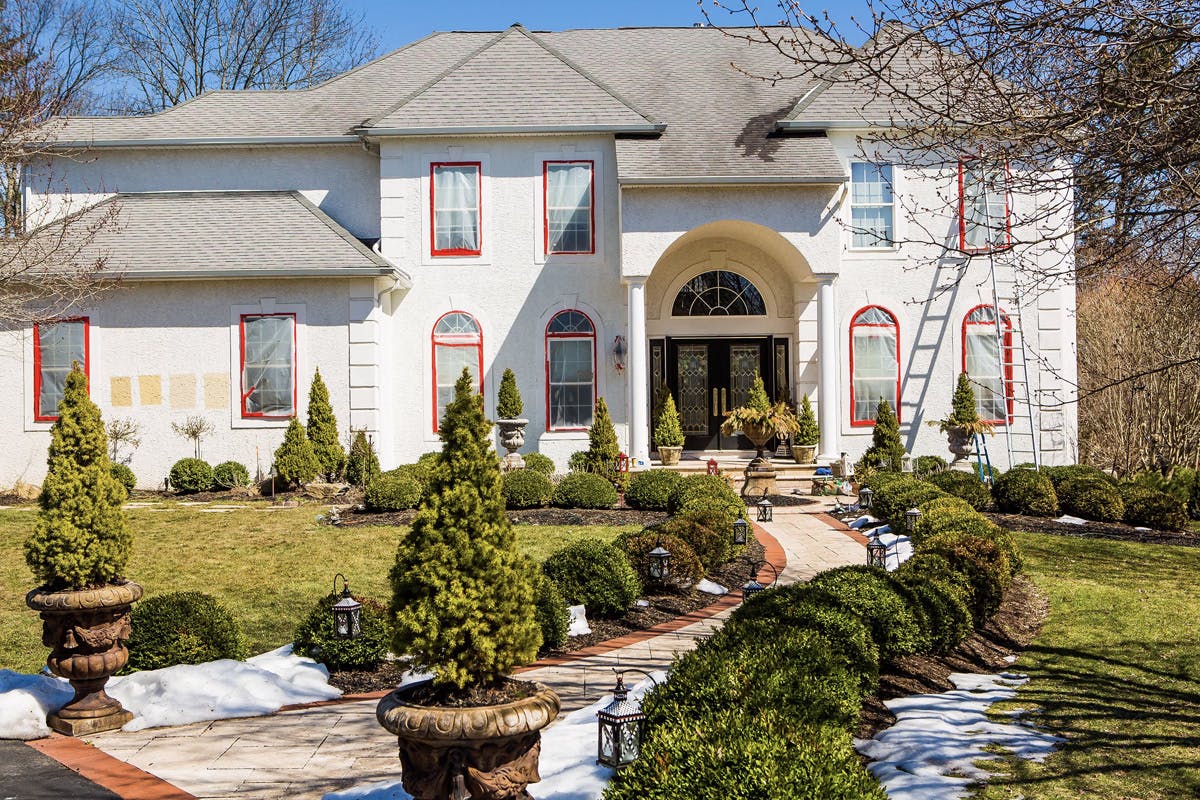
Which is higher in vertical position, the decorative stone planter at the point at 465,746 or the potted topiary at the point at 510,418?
the potted topiary at the point at 510,418

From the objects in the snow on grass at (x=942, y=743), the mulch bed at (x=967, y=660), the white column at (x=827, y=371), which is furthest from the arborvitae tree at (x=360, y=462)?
the snow on grass at (x=942, y=743)

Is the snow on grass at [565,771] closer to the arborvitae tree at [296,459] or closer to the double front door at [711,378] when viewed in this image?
the arborvitae tree at [296,459]

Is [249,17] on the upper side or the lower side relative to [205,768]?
upper

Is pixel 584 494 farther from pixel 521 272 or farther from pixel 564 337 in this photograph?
pixel 521 272

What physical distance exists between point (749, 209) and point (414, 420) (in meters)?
7.72

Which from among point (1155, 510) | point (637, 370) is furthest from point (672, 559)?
point (637, 370)

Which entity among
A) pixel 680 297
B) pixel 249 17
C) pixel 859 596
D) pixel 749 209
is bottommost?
pixel 859 596

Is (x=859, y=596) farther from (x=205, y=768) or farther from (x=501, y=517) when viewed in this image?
(x=205, y=768)

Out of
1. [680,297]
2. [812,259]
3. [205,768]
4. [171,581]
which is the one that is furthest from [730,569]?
[680,297]

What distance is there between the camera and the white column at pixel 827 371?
20500 millimetres

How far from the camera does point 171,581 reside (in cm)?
1196

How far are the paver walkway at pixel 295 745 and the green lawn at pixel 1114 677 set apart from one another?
2.91m

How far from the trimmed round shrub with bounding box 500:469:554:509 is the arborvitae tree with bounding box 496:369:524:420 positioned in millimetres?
3577

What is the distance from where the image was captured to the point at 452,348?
842 inches
